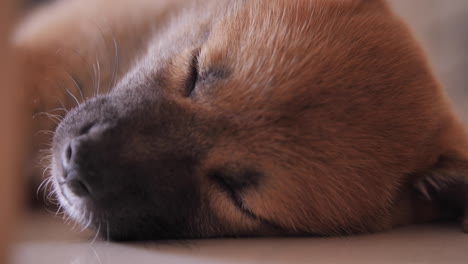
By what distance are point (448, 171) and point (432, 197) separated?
0.12m

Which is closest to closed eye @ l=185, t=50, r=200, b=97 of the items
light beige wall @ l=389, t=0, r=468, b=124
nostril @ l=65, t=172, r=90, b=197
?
nostril @ l=65, t=172, r=90, b=197

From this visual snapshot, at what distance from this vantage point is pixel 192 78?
176 centimetres

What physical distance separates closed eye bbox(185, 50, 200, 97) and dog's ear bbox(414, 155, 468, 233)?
0.80m

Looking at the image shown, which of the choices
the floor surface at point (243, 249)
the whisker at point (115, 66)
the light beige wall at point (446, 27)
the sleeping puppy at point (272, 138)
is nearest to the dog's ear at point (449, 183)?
the sleeping puppy at point (272, 138)

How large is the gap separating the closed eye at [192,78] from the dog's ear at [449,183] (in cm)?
80

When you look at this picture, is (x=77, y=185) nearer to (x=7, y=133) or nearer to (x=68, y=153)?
(x=68, y=153)

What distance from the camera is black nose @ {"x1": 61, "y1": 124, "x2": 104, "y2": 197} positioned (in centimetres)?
145

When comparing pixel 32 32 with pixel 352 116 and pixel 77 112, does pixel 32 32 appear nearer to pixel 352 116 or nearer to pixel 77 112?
pixel 77 112

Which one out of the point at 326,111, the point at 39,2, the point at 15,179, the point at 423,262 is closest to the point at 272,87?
the point at 326,111

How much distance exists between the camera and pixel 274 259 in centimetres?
143

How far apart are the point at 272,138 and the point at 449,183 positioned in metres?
0.67

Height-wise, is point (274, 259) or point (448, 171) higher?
point (448, 171)

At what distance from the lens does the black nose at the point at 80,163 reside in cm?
145

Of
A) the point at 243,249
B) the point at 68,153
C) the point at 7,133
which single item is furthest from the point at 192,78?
the point at 7,133
